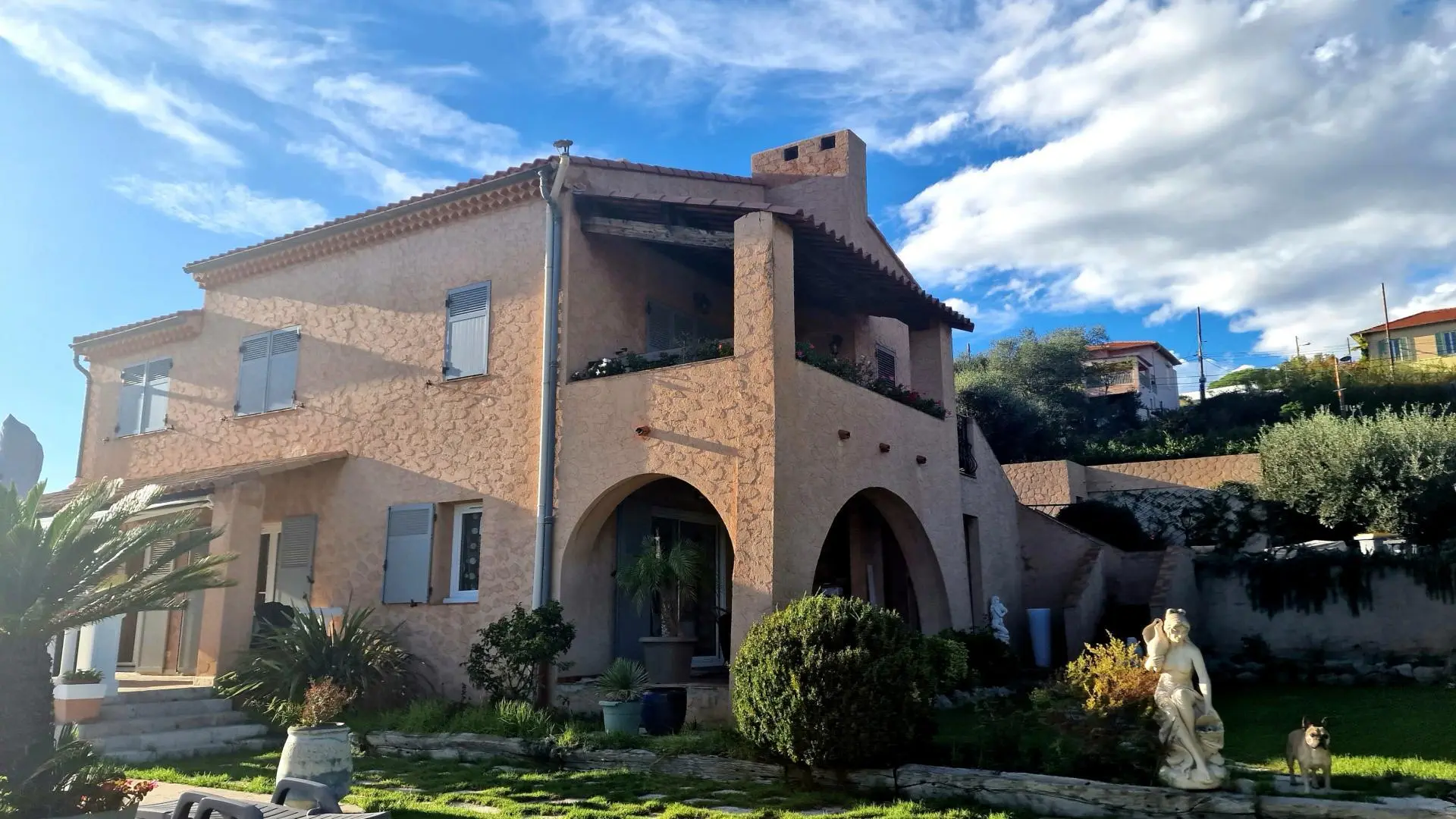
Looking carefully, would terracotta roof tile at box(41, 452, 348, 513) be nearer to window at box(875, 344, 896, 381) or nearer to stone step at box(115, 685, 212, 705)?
stone step at box(115, 685, 212, 705)

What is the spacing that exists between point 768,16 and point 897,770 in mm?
7258

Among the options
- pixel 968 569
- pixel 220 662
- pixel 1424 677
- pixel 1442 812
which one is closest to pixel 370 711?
pixel 220 662

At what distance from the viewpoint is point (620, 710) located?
10.4m

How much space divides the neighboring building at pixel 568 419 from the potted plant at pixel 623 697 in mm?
1285

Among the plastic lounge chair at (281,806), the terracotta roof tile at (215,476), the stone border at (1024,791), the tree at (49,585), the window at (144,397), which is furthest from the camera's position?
the window at (144,397)

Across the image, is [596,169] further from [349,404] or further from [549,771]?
[549,771]

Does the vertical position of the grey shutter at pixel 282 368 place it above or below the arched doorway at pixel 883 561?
above

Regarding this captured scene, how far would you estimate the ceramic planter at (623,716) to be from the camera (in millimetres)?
10375

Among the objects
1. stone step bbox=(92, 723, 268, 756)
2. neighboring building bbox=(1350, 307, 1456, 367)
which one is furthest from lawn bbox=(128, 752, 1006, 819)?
neighboring building bbox=(1350, 307, 1456, 367)

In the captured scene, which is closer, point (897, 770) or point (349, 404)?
point (897, 770)

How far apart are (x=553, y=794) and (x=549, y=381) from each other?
17.9 ft

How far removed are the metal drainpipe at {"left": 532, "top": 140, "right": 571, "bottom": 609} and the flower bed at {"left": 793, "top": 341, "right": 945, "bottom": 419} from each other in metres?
3.12

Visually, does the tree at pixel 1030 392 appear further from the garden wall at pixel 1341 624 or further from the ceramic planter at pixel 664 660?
the ceramic planter at pixel 664 660

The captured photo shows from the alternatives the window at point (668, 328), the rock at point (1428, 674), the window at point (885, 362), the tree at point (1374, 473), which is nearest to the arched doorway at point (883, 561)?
the window at point (885, 362)
